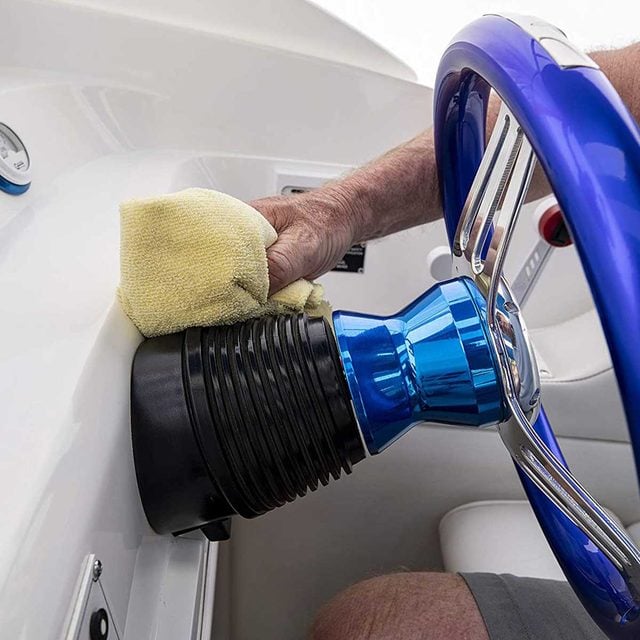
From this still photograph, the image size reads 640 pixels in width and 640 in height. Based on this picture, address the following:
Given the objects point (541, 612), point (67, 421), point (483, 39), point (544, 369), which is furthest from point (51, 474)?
point (544, 369)

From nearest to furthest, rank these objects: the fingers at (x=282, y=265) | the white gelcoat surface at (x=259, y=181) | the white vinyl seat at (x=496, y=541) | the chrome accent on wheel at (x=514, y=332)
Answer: the chrome accent on wheel at (x=514, y=332) → the fingers at (x=282, y=265) → the white gelcoat surface at (x=259, y=181) → the white vinyl seat at (x=496, y=541)

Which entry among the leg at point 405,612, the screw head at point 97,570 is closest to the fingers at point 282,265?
the screw head at point 97,570

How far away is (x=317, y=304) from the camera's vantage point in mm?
482

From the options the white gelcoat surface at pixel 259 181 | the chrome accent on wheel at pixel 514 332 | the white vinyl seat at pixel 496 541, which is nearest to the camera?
the chrome accent on wheel at pixel 514 332

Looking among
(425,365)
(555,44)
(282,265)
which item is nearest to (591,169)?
(555,44)

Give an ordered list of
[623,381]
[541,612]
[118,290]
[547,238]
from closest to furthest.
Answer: [623,381], [118,290], [541,612], [547,238]

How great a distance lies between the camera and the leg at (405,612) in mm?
539

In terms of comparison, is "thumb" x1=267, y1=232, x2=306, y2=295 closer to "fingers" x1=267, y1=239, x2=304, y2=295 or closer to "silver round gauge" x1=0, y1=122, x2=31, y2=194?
"fingers" x1=267, y1=239, x2=304, y2=295

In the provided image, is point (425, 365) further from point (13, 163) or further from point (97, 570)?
point (13, 163)

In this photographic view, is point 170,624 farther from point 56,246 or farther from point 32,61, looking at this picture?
point 32,61

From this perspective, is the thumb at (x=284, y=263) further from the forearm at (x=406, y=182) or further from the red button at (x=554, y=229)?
the red button at (x=554, y=229)

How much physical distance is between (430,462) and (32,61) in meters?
0.72

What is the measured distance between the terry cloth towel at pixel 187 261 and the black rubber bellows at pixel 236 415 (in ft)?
0.08

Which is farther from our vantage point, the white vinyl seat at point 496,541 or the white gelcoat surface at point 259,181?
the white vinyl seat at point 496,541
